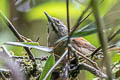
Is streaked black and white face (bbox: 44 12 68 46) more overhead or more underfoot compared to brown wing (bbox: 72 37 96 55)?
more overhead

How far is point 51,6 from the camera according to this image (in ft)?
3.95

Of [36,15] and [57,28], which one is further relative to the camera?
[36,15]

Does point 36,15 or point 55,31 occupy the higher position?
point 36,15

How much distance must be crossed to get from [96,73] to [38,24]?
0.95 metres

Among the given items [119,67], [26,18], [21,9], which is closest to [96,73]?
[119,67]

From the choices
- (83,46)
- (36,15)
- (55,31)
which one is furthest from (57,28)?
(36,15)

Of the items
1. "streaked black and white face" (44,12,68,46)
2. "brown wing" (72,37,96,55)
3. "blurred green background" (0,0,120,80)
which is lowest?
"brown wing" (72,37,96,55)

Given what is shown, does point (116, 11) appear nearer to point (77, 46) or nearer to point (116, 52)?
point (116, 52)

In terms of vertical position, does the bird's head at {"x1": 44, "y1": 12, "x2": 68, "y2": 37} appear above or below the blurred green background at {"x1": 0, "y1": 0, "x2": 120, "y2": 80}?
below

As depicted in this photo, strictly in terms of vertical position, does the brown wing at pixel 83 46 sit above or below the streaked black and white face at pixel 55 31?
below

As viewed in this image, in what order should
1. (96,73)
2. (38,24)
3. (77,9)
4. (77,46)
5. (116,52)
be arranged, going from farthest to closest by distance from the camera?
(38,24) < (77,9) < (77,46) < (116,52) < (96,73)

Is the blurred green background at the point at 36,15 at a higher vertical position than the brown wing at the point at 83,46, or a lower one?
higher

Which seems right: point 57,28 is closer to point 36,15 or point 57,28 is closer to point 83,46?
point 83,46

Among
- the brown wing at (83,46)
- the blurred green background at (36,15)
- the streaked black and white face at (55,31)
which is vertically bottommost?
the brown wing at (83,46)
